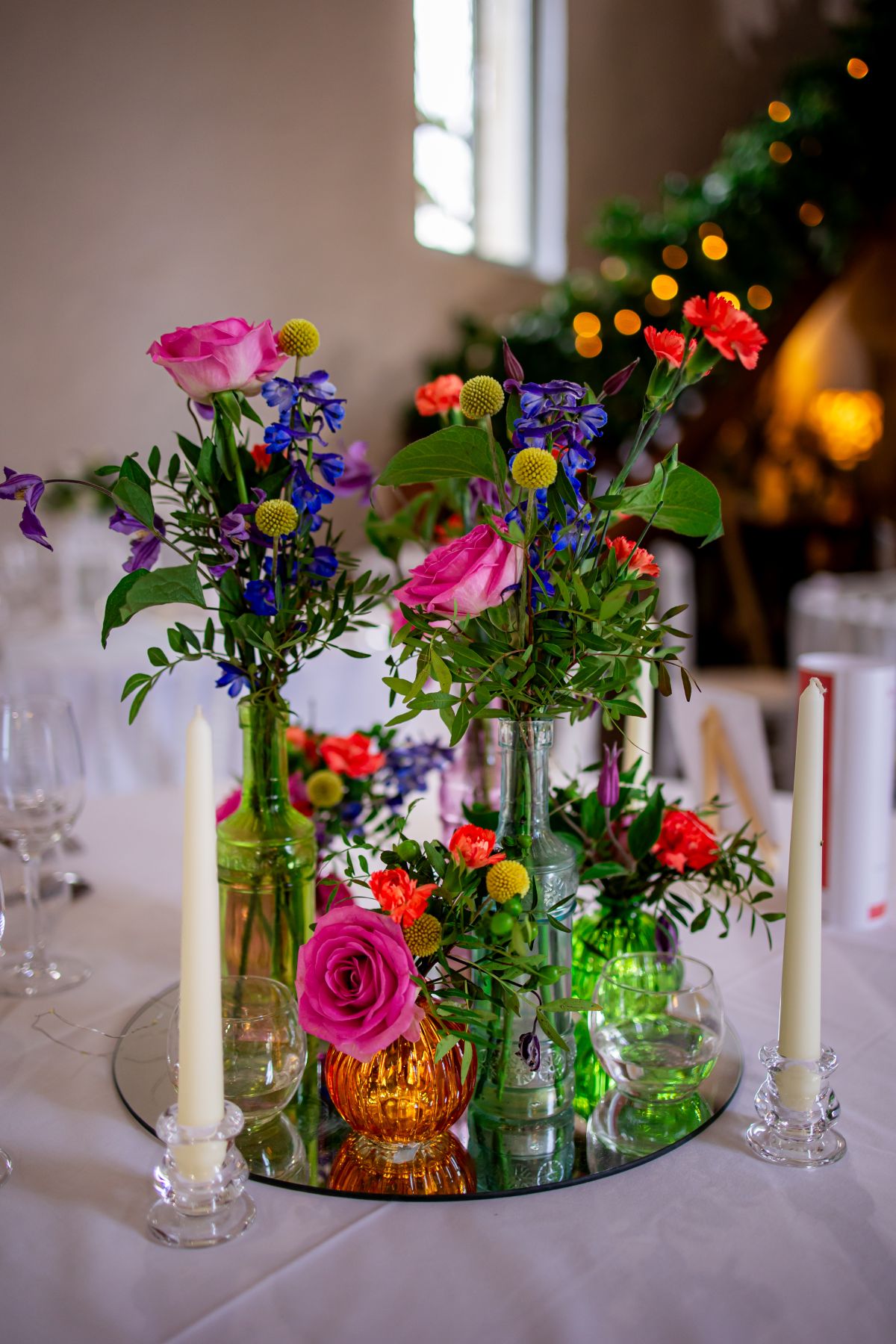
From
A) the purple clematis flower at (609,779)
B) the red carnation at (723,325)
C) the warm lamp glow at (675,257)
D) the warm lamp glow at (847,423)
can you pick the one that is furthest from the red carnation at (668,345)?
the warm lamp glow at (847,423)

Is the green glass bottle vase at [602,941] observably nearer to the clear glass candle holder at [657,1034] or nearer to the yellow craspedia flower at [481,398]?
the clear glass candle holder at [657,1034]

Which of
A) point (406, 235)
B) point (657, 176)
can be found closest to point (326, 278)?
point (406, 235)

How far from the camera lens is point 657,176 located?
5.30 metres

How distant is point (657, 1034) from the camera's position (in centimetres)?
65

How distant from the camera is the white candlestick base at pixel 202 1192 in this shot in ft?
1.71

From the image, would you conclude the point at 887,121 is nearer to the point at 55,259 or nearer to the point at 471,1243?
the point at 55,259

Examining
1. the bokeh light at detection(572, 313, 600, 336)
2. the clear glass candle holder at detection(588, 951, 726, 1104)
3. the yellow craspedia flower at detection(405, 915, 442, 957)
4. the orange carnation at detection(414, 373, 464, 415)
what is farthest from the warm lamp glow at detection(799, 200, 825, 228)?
the yellow craspedia flower at detection(405, 915, 442, 957)

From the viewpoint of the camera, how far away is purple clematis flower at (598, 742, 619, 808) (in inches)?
27.9

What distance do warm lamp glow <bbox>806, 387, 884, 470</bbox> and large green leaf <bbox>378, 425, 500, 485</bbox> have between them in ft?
20.3

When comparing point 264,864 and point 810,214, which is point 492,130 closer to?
point 810,214

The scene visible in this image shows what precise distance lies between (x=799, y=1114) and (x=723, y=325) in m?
0.46

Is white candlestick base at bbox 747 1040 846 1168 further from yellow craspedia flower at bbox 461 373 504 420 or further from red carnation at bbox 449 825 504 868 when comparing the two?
yellow craspedia flower at bbox 461 373 504 420

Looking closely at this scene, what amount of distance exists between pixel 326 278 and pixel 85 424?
4.00ft

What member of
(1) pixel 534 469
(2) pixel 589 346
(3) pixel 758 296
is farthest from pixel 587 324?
(1) pixel 534 469
